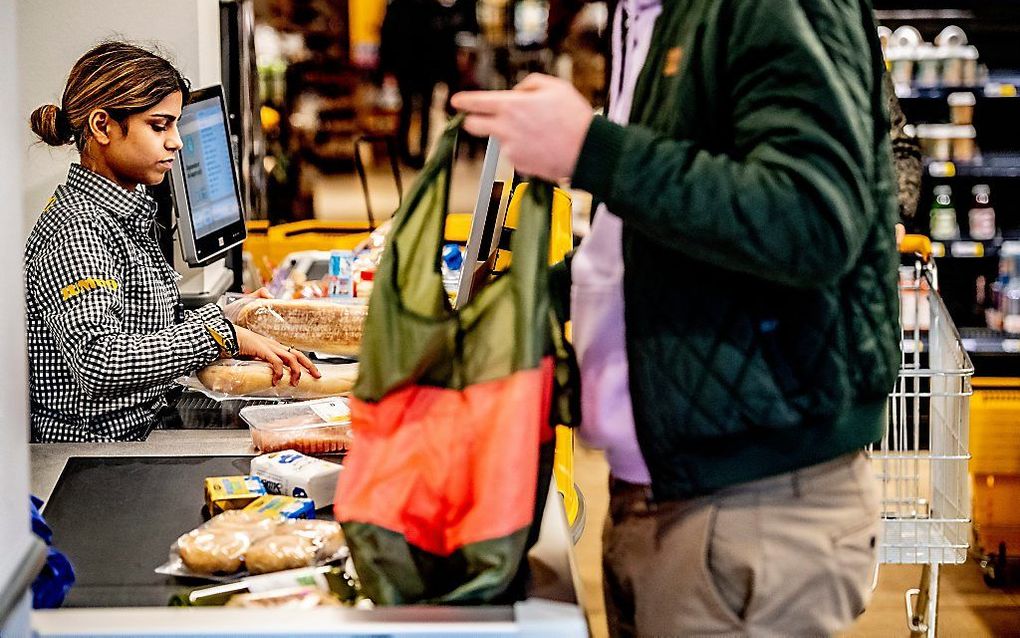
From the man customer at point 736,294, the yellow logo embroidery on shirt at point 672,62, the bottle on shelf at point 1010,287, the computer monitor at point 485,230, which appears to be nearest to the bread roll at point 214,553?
the man customer at point 736,294

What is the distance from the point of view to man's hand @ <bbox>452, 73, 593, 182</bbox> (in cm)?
125

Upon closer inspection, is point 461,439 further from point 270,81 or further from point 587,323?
point 270,81

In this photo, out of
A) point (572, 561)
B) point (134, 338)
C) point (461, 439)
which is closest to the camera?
point (461, 439)

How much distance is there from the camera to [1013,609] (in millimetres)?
4250

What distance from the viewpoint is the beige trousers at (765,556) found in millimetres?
1333

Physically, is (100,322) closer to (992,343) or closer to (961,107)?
(992,343)

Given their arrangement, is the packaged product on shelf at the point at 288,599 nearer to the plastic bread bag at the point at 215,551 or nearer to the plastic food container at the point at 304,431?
the plastic bread bag at the point at 215,551

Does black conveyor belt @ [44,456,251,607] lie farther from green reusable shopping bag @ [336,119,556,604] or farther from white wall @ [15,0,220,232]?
white wall @ [15,0,220,232]

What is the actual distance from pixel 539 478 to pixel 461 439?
13 cm

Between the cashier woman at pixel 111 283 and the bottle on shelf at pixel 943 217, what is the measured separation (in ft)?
14.8

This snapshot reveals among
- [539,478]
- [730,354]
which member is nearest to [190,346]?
[539,478]

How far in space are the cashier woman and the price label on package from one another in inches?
13.8

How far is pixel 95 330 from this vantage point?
239cm

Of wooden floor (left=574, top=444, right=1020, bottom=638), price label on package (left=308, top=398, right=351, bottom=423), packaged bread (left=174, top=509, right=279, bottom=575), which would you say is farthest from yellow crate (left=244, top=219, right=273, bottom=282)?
packaged bread (left=174, top=509, right=279, bottom=575)
